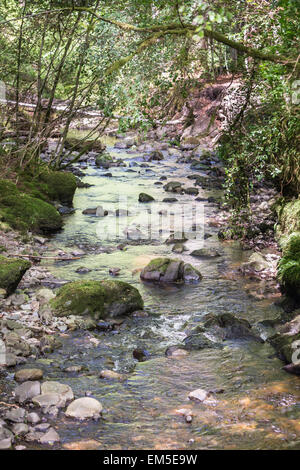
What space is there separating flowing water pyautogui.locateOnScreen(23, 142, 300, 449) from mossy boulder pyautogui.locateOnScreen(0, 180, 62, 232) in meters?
1.85

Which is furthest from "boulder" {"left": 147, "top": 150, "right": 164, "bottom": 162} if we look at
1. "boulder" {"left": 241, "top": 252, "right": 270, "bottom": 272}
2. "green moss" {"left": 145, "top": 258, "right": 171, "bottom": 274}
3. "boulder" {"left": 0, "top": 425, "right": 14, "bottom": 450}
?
"boulder" {"left": 0, "top": 425, "right": 14, "bottom": 450}

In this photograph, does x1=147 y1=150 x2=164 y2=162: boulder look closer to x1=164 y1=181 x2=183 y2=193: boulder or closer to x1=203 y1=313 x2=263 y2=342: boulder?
x1=164 y1=181 x2=183 y2=193: boulder

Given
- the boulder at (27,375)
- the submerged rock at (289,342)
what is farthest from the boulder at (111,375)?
the submerged rock at (289,342)

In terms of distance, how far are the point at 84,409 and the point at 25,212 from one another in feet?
21.8

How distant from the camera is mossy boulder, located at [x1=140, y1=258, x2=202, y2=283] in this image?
8.42m

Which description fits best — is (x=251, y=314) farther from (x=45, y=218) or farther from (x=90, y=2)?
(x=90, y=2)

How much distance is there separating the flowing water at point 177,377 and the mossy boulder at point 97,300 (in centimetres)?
26

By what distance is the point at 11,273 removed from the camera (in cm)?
708

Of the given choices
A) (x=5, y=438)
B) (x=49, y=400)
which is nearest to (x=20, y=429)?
(x=5, y=438)

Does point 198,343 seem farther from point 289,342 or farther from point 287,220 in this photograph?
point 287,220

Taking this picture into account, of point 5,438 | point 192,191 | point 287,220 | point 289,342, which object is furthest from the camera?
point 192,191

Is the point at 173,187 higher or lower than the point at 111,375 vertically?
higher

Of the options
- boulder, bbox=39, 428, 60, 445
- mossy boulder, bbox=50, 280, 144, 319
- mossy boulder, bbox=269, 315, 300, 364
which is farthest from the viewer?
mossy boulder, bbox=50, 280, 144, 319

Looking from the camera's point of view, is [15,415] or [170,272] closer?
[15,415]
